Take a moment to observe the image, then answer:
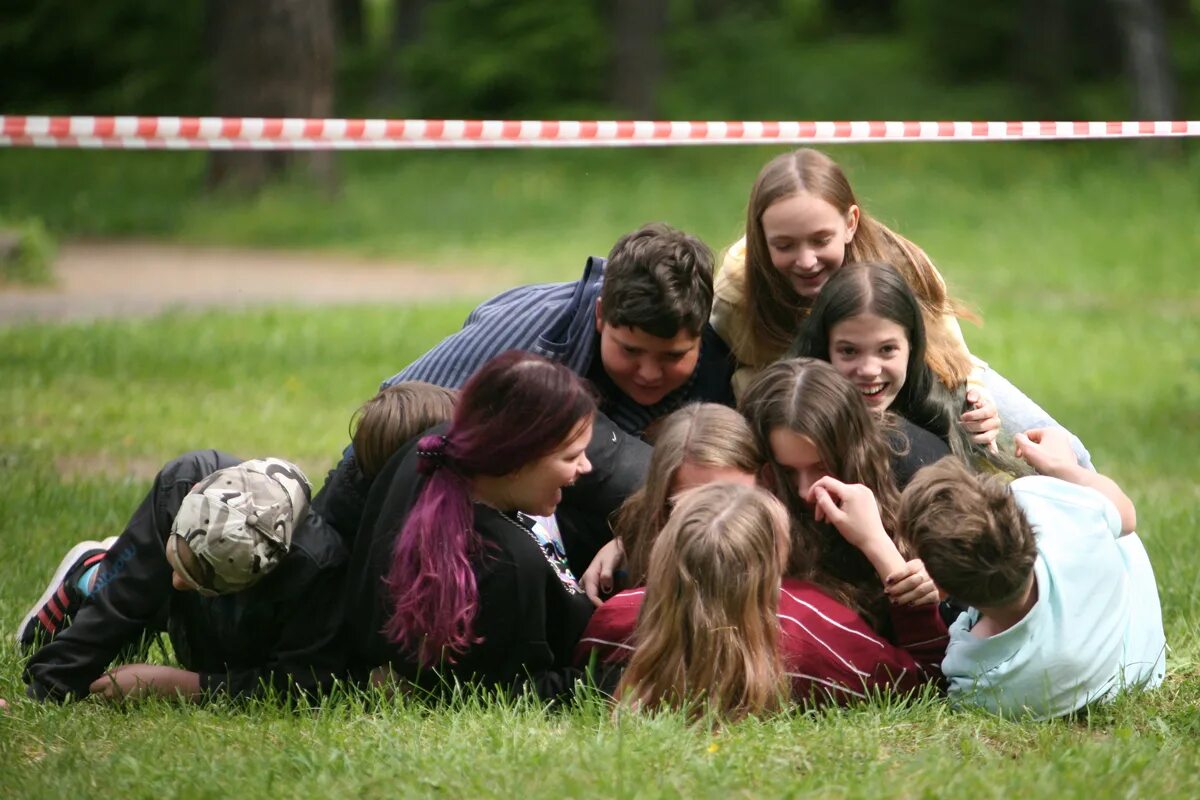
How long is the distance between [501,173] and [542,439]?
55.8 ft

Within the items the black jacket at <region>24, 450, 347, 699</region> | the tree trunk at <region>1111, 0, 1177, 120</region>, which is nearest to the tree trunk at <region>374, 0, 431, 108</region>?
the tree trunk at <region>1111, 0, 1177, 120</region>

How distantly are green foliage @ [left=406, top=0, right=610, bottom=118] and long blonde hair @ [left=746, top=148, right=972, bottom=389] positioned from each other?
1813cm

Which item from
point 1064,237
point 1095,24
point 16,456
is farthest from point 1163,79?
point 16,456

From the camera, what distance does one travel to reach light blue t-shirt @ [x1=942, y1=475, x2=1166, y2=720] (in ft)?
12.8

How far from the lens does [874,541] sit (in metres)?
3.97

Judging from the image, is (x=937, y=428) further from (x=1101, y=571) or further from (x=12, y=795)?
(x=12, y=795)

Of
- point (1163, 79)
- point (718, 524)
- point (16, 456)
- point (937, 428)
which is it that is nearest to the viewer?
point (718, 524)

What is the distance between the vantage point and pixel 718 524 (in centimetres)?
374

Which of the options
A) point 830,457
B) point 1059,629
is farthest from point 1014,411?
point 1059,629

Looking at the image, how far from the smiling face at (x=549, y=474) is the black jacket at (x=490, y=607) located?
7cm

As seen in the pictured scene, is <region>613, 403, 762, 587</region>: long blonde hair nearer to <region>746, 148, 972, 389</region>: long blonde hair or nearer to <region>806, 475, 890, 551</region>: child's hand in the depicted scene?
<region>806, 475, 890, 551</region>: child's hand

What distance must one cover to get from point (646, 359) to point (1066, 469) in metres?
1.19

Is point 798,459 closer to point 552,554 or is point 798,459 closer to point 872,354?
point 872,354

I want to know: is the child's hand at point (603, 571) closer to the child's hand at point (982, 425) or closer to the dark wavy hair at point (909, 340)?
the dark wavy hair at point (909, 340)
